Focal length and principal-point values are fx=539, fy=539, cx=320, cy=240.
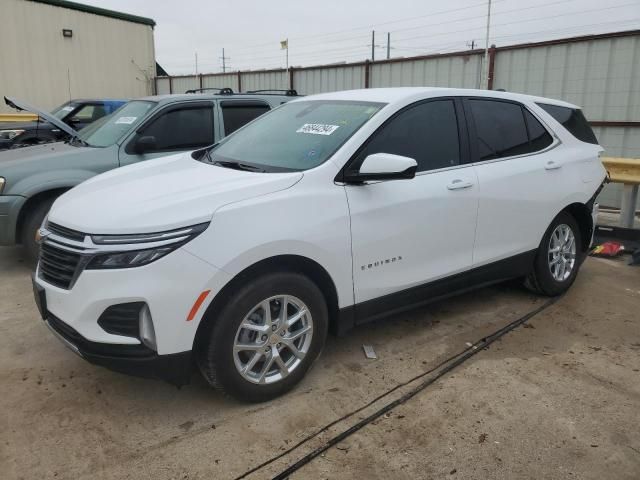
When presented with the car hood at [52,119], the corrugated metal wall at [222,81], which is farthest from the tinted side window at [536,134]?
the corrugated metal wall at [222,81]

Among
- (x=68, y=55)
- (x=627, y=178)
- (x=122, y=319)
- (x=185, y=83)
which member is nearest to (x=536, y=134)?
(x=627, y=178)

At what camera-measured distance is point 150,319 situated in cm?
255

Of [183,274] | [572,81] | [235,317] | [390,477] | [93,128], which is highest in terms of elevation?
[572,81]

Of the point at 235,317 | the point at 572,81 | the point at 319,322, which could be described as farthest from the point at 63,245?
the point at 572,81

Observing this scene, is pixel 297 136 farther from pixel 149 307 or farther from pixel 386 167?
pixel 149 307

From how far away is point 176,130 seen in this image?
19.3 feet

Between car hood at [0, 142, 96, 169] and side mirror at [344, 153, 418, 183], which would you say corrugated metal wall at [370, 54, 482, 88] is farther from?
side mirror at [344, 153, 418, 183]

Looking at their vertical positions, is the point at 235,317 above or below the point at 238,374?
above

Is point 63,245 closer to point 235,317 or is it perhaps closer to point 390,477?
point 235,317

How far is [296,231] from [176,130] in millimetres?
3527

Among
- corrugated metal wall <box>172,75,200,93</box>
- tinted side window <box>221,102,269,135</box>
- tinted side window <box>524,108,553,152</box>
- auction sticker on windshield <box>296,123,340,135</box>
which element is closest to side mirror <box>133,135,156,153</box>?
tinted side window <box>221,102,269,135</box>

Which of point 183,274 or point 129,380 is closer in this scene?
point 183,274

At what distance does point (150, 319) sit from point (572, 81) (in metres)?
7.90

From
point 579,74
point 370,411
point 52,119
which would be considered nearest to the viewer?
point 370,411
